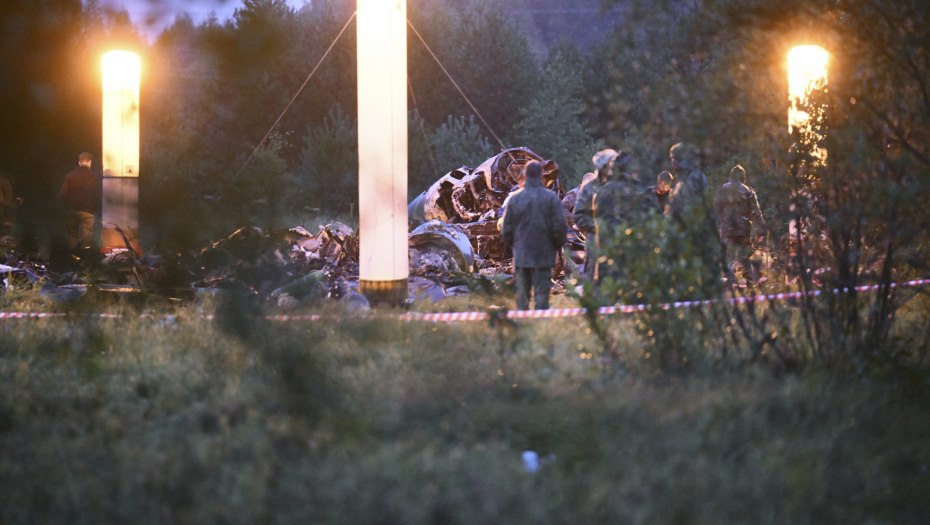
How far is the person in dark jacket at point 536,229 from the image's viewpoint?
7504 mm

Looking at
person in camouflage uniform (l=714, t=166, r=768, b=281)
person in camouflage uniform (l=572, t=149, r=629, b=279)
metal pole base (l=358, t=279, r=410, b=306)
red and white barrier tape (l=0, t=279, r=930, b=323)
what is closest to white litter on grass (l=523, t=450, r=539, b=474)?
red and white barrier tape (l=0, t=279, r=930, b=323)

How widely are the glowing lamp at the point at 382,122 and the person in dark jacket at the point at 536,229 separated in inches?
50.2

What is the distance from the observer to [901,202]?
483cm

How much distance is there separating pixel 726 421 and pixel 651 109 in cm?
245

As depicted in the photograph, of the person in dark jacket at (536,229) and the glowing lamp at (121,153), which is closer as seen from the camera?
the glowing lamp at (121,153)

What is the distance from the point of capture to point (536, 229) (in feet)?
24.6

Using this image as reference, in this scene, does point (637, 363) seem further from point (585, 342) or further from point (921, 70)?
point (921, 70)

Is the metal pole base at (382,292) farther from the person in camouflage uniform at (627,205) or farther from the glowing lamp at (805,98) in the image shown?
the glowing lamp at (805,98)

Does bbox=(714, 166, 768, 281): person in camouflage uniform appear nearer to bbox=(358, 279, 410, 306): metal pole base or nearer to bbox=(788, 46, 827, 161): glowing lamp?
bbox=(358, 279, 410, 306): metal pole base

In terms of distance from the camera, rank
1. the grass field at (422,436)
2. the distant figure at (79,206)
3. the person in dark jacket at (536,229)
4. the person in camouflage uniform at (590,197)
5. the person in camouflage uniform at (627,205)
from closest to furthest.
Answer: the distant figure at (79,206) < the grass field at (422,436) < the person in camouflage uniform at (627,205) < the person in camouflage uniform at (590,197) < the person in dark jacket at (536,229)

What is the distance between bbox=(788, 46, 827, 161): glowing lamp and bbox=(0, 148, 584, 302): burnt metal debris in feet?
11.4

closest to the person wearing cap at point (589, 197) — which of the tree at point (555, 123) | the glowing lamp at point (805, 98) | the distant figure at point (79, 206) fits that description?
the glowing lamp at point (805, 98)

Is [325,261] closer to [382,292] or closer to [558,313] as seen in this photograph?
[382,292]

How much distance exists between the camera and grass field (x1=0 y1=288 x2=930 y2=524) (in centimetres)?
306
